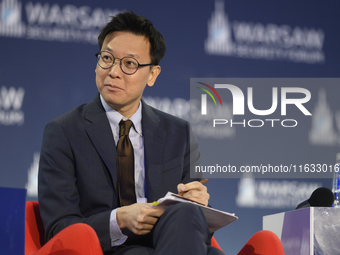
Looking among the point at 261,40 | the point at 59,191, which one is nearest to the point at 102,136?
the point at 59,191

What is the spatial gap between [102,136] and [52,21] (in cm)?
191

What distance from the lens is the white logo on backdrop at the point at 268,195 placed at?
9.86 ft

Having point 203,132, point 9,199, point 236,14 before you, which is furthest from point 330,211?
point 236,14

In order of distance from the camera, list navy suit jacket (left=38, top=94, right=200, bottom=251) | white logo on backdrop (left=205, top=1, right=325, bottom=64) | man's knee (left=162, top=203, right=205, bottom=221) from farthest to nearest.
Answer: white logo on backdrop (left=205, top=1, right=325, bottom=64), navy suit jacket (left=38, top=94, right=200, bottom=251), man's knee (left=162, top=203, right=205, bottom=221)

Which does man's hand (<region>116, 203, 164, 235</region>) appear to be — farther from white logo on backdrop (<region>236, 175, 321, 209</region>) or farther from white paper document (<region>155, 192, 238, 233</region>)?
white logo on backdrop (<region>236, 175, 321, 209</region>)

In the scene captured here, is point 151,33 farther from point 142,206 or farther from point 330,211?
point 330,211

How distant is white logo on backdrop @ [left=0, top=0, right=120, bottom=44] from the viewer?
9.30ft

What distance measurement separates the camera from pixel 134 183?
1.34 meters

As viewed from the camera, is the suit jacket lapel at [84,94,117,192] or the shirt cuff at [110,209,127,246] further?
the suit jacket lapel at [84,94,117,192]

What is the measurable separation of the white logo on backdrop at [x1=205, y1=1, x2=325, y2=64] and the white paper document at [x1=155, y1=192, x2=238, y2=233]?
2.22 meters

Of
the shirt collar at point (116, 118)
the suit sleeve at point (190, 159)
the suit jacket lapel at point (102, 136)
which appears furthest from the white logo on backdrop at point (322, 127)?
the suit jacket lapel at point (102, 136)

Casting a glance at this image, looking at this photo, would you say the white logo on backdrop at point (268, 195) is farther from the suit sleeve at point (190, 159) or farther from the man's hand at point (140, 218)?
the man's hand at point (140, 218)

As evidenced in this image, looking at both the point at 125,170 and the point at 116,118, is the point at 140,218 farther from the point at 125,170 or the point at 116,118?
the point at 116,118

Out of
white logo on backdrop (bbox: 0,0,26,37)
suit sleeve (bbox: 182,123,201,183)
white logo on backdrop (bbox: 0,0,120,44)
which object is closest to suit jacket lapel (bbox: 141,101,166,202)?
suit sleeve (bbox: 182,123,201,183)
